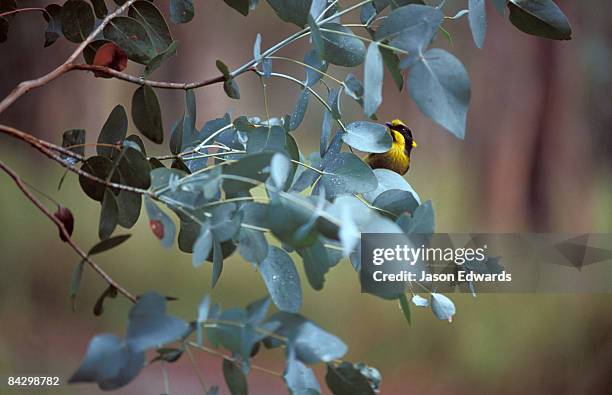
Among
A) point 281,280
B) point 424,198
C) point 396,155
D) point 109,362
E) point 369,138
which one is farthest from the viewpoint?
point 424,198

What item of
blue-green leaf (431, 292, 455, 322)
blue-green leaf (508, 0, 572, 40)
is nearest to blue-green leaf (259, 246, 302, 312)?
blue-green leaf (431, 292, 455, 322)

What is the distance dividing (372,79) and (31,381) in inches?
53.7

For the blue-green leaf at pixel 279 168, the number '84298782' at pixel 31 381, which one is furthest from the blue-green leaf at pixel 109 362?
the number '84298782' at pixel 31 381

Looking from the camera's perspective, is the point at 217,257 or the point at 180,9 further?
the point at 180,9

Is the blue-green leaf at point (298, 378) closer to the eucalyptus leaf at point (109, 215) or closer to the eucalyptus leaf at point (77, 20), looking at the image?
the eucalyptus leaf at point (109, 215)

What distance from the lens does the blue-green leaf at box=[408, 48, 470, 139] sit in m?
0.41

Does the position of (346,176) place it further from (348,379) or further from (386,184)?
(348,379)

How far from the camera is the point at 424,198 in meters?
1.79

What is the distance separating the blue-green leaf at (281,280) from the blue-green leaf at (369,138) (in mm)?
142

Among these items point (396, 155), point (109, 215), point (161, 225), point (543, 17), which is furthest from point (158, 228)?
point (396, 155)

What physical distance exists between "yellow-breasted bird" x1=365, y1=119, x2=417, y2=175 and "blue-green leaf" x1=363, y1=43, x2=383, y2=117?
48 cm

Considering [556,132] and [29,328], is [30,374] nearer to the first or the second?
[29,328]

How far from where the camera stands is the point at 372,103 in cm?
41

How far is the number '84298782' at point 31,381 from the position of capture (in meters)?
1.48
